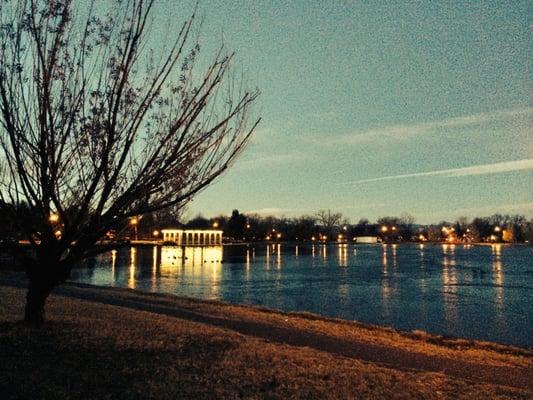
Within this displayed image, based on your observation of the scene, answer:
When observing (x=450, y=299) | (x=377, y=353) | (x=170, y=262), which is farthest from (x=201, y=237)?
(x=377, y=353)

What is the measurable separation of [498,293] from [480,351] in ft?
78.0

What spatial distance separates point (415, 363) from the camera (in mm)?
11453

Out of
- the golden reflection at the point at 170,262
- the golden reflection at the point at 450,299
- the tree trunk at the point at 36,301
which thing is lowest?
the golden reflection at the point at 450,299

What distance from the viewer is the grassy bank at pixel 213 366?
774 cm

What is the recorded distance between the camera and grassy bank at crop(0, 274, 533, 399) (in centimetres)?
774

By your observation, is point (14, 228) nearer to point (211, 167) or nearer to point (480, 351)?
point (211, 167)

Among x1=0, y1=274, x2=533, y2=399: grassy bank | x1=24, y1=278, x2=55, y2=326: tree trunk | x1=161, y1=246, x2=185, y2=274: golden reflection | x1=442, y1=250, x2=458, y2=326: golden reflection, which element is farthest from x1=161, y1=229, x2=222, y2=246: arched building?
x1=24, y1=278, x2=55, y2=326: tree trunk

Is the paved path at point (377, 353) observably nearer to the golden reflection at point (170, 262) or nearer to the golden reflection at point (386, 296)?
the golden reflection at point (386, 296)

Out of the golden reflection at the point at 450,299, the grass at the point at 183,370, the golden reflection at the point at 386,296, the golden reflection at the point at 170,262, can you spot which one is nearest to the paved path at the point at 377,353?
the grass at the point at 183,370

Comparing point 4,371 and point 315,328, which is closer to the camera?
point 4,371

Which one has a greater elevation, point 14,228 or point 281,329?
point 14,228

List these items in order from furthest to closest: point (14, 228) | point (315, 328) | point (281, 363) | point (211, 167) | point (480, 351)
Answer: point (315, 328) < point (480, 351) < point (14, 228) < point (211, 167) < point (281, 363)

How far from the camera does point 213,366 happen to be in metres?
9.09

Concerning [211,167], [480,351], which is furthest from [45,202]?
[480,351]
